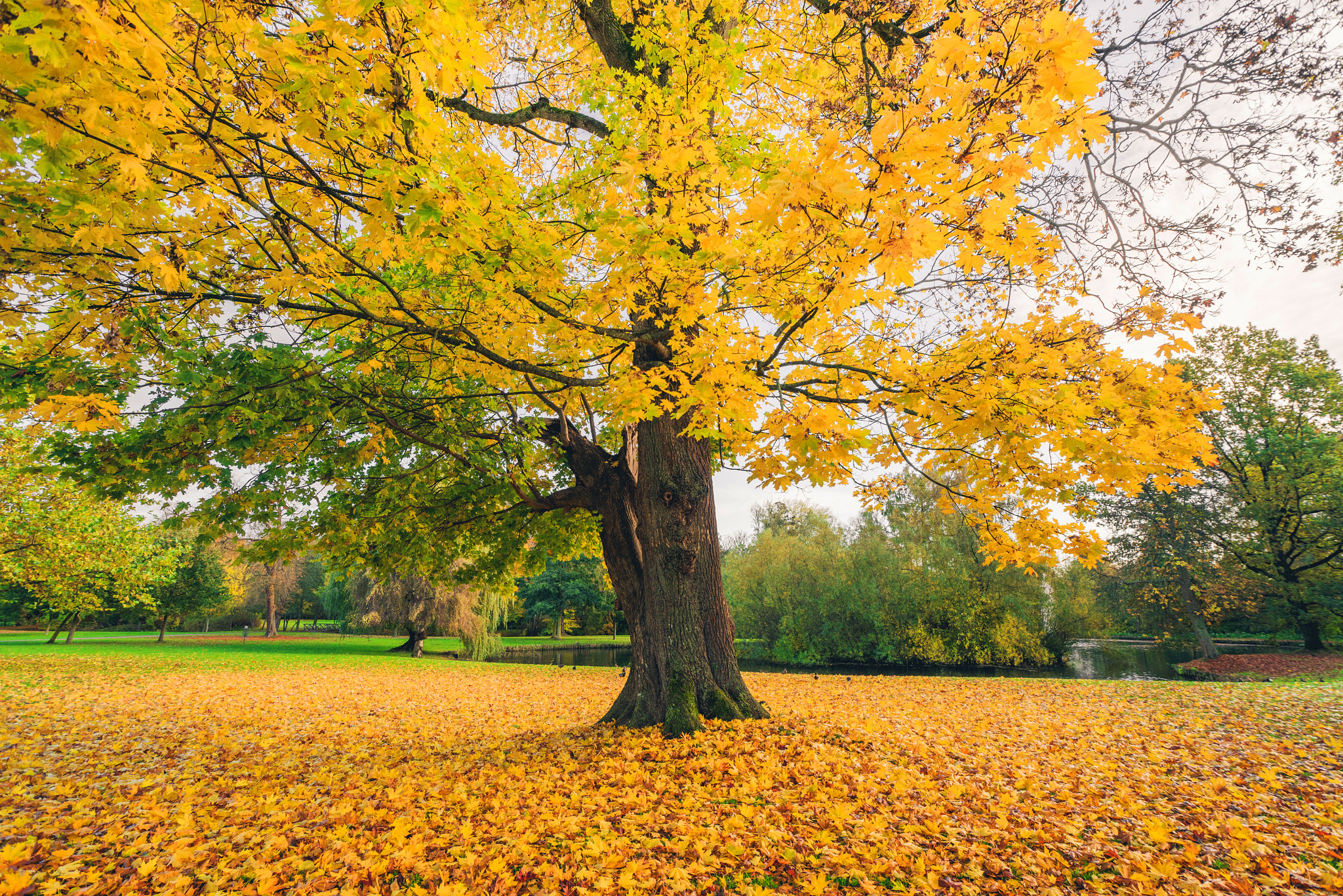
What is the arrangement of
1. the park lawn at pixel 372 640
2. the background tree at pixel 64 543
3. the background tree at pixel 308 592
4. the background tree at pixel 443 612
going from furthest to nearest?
the background tree at pixel 308 592 → the park lawn at pixel 372 640 → the background tree at pixel 443 612 → the background tree at pixel 64 543

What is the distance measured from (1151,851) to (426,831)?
4200mm

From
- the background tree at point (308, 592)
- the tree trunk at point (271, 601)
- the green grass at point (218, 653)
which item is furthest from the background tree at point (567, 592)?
the background tree at point (308, 592)

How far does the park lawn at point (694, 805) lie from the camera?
2660 mm

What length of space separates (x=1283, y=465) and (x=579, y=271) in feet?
84.1

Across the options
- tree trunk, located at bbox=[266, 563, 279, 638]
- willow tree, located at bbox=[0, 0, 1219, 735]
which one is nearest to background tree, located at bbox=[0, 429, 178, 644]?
willow tree, located at bbox=[0, 0, 1219, 735]

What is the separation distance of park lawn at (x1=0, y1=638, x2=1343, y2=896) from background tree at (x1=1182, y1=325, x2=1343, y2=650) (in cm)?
1630

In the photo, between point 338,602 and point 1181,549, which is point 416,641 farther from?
point 1181,549

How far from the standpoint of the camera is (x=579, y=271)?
16.4 feet

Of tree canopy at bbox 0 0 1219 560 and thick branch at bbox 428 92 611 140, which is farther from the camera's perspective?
thick branch at bbox 428 92 611 140

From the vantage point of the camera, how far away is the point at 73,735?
606cm

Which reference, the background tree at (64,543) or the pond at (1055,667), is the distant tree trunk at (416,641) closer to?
the pond at (1055,667)

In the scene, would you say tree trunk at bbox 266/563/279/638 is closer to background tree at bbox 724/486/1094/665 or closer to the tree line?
background tree at bbox 724/486/1094/665

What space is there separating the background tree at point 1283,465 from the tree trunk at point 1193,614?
1740 mm

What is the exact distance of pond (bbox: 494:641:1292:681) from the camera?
58.2ft
